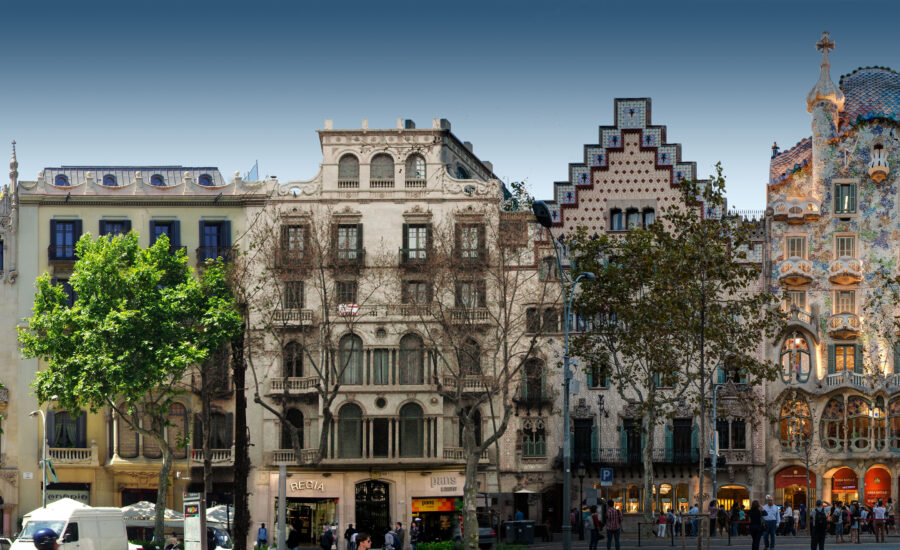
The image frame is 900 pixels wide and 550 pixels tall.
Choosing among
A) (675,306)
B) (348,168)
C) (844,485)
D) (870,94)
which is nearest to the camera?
(675,306)

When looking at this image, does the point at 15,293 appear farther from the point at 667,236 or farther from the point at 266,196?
the point at 667,236

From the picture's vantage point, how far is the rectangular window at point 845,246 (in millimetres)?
72213

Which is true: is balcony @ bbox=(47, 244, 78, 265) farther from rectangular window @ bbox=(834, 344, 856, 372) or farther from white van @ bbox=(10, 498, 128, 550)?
rectangular window @ bbox=(834, 344, 856, 372)

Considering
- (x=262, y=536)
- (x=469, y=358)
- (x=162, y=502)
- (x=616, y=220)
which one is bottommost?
(x=262, y=536)

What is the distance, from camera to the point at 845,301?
71562 mm

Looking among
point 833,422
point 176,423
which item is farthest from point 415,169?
point 833,422

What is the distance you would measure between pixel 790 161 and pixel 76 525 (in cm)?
4421

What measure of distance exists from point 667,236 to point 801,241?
20.0 metres

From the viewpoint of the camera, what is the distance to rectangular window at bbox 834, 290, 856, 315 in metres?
71.5

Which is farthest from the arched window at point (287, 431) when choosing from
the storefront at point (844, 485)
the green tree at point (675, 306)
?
the storefront at point (844, 485)

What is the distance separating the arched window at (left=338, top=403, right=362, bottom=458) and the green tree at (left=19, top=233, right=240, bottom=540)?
879 centimetres

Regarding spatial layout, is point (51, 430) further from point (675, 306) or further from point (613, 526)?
point (675, 306)

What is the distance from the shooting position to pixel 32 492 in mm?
70500

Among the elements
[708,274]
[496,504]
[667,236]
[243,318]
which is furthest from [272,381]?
[708,274]
